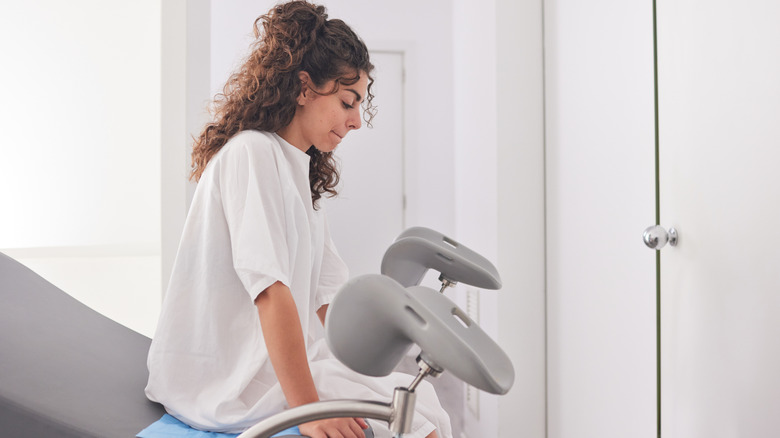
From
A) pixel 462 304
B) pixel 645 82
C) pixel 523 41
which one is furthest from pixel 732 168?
pixel 462 304

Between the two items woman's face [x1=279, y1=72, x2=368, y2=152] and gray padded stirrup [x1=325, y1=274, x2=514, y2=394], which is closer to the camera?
gray padded stirrup [x1=325, y1=274, x2=514, y2=394]

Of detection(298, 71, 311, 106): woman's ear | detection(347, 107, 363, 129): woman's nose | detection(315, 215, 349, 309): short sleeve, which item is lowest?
detection(315, 215, 349, 309): short sleeve

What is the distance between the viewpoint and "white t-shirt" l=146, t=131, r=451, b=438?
37.5 inches

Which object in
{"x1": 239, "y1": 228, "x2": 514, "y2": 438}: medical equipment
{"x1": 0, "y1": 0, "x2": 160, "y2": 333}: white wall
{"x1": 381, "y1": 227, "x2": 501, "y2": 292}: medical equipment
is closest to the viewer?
→ {"x1": 239, "y1": 228, "x2": 514, "y2": 438}: medical equipment

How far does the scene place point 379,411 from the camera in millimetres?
582

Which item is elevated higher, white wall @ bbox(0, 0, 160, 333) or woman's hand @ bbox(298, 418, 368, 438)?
white wall @ bbox(0, 0, 160, 333)

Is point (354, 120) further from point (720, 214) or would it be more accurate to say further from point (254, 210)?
point (720, 214)

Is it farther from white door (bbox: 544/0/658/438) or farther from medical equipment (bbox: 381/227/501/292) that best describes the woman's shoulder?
white door (bbox: 544/0/658/438)

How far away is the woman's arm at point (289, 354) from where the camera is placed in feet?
2.88

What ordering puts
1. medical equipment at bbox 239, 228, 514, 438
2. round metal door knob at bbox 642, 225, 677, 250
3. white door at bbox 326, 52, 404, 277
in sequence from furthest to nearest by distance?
white door at bbox 326, 52, 404, 277, round metal door knob at bbox 642, 225, 677, 250, medical equipment at bbox 239, 228, 514, 438

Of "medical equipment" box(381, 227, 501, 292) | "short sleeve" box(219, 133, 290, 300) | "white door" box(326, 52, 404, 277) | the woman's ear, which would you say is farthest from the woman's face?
"white door" box(326, 52, 404, 277)

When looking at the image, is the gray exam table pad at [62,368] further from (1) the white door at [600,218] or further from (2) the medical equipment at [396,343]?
(1) the white door at [600,218]

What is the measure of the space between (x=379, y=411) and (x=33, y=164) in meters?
1.98

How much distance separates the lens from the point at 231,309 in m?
1.01
